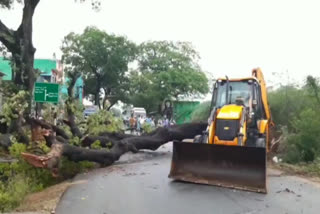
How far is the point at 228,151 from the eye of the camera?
37.7 feet

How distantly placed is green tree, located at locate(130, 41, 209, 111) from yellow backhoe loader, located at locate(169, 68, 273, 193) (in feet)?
145

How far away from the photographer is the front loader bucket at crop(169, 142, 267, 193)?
1103cm

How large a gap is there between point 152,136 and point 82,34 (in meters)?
35.4

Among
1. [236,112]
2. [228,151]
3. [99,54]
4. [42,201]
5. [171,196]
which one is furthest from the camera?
[99,54]

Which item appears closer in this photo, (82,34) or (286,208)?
(286,208)

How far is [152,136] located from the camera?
728 inches

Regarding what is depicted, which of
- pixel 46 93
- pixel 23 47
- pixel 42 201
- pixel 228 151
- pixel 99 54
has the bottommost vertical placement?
pixel 42 201

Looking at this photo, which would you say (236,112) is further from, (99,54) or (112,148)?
(99,54)

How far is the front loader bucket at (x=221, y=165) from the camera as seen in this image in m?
11.0

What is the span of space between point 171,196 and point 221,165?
1984 millimetres

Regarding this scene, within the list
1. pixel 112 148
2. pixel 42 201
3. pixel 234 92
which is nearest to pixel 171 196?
pixel 42 201

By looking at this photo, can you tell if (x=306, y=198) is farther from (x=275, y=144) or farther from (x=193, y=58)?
(x=193, y=58)

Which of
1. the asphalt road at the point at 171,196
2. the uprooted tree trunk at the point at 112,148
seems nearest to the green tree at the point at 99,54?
the uprooted tree trunk at the point at 112,148

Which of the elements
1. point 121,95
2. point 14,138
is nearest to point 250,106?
point 14,138
